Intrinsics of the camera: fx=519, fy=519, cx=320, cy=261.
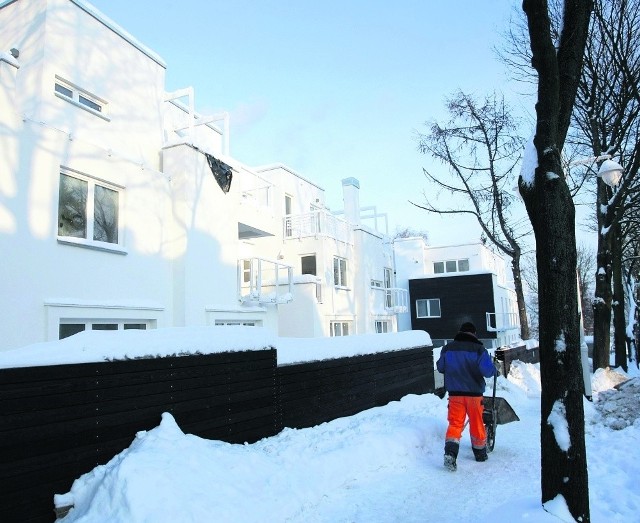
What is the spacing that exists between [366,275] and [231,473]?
20.0 meters

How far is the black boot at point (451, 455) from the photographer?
645 centimetres

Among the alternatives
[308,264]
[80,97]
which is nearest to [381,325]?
[308,264]

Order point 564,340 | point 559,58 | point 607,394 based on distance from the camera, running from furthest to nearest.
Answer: point 607,394, point 559,58, point 564,340

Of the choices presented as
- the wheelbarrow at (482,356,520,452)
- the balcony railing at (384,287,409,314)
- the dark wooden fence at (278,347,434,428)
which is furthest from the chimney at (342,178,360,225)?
the wheelbarrow at (482,356,520,452)

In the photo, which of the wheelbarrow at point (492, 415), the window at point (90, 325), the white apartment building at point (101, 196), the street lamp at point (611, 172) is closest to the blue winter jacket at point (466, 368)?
the wheelbarrow at point (492, 415)

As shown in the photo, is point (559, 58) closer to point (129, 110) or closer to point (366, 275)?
point (129, 110)

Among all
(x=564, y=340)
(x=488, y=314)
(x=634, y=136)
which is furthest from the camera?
(x=488, y=314)

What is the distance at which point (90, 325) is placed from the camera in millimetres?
10188

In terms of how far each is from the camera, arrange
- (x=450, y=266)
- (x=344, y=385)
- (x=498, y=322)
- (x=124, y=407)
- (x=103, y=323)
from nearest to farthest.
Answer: (x=124, y=407)
(x=344, y=385)
(x=103, y=323)
(x=498, y=322)
(x=450, y=266)

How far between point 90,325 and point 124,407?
18.5 ft

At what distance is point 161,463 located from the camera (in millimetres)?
4695

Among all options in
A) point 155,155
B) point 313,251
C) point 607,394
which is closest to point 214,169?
point 155,155

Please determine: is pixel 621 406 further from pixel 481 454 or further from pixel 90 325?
pixel 90 325

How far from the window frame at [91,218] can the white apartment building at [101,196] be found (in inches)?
1.1
